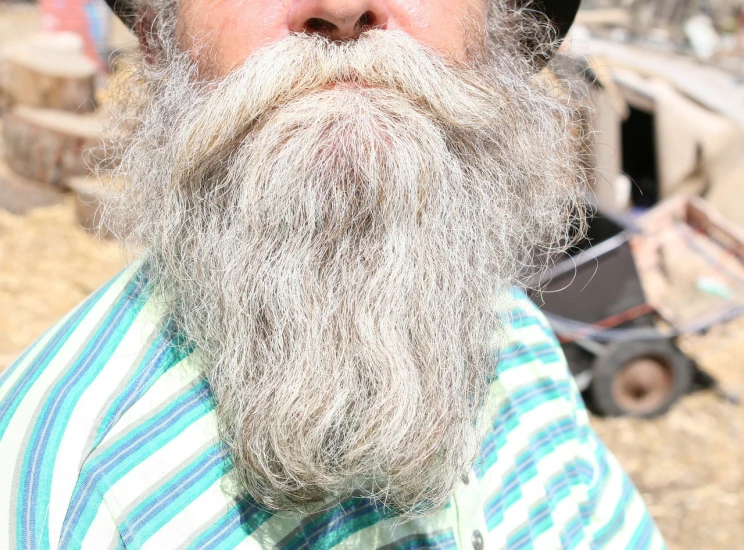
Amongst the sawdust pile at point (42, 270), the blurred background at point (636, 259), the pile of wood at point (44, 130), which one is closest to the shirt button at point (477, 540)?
the blurred background at point (636, 259)

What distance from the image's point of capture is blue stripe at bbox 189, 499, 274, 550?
90 cm

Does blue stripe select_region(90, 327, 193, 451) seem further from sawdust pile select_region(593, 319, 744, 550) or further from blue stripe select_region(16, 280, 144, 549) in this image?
sawdust pile select_region(593, 319, 744, 550)

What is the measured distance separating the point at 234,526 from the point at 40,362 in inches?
14.8

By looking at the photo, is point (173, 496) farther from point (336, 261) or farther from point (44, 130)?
point (44, 130)

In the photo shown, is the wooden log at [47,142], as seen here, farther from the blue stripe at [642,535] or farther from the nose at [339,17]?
the blue stripe at [642,535]

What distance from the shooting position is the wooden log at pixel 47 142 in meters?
4.74

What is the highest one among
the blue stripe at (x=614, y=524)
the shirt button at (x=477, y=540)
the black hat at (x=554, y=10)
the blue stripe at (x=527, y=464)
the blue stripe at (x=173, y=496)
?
the black hat at (x=554, y=10)

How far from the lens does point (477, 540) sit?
110cm

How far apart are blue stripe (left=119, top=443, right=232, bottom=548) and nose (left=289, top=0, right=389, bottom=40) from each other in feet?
2.09

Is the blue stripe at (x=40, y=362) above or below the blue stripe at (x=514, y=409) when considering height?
above

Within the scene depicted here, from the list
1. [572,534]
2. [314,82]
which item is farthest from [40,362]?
[572,534]

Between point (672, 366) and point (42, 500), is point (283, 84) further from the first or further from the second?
point (672, 366)

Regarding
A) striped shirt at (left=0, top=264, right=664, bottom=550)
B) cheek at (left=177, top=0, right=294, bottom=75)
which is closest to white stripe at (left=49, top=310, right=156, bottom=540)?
striped shirt at (left=0, top=264, right=664, bottom=550)

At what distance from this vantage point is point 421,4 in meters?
1.08
